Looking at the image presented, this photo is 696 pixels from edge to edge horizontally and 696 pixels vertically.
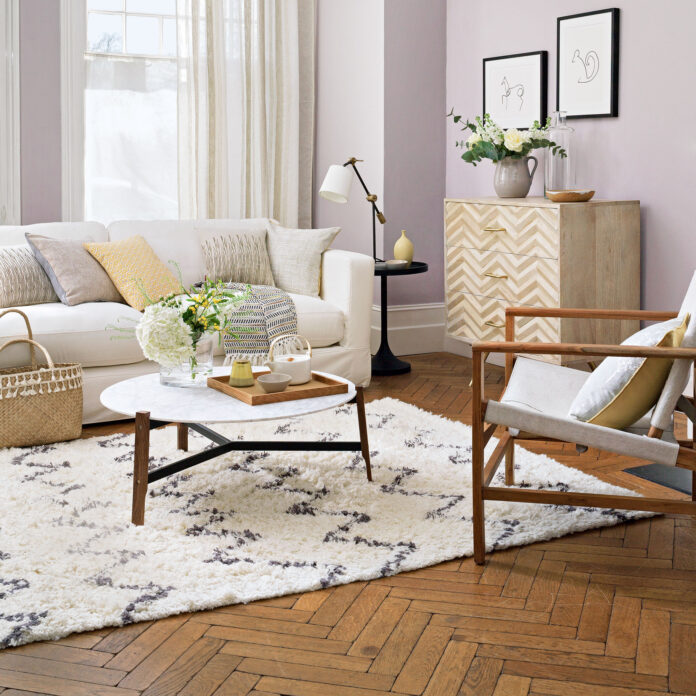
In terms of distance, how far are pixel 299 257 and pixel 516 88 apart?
1.55m

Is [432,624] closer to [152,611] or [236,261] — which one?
[152,611]

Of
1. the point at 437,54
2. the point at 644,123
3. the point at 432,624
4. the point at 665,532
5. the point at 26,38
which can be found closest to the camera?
the point at 432,624

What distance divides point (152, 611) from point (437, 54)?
169 inches

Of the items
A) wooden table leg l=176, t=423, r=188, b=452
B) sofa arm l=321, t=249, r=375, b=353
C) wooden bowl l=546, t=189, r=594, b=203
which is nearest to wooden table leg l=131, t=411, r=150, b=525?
wooden table leg l=176, t=423, r=188, b=452

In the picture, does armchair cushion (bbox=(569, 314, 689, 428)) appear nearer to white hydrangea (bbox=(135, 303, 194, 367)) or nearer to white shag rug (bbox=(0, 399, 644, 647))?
white shag rug (bbox=(0, 399, 644, 647))

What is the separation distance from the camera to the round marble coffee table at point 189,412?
2.89 metres

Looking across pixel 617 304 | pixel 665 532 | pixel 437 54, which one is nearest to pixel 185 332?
pixel 665 532

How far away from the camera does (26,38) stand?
17.2 ft

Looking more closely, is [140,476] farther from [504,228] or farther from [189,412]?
[504,228]

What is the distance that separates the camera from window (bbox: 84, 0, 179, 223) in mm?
5547

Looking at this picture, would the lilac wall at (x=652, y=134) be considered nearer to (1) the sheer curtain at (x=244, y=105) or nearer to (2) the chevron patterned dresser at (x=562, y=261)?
(2) the chevron patterned dresser at (x=562, y=261)

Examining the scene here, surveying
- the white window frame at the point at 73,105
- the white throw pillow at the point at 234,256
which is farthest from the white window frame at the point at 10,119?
the white throw pillow at the point at 234,256

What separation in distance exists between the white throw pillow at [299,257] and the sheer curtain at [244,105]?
0.97 metres

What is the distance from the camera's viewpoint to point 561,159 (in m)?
4.78
